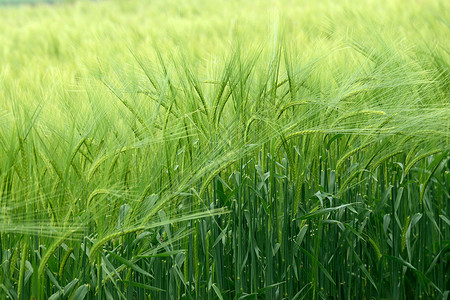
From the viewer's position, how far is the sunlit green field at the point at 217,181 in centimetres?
114

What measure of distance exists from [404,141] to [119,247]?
0.78m

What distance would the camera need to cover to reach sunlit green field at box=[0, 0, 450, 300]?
3.74ft

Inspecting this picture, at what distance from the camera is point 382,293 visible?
1645 mm

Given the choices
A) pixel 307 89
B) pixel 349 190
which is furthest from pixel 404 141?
pixel 307 89

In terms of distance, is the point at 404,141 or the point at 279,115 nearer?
the point at 279,115

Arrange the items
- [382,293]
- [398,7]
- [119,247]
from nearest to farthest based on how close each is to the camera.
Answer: [119,247] → [382,293] → [398,7]

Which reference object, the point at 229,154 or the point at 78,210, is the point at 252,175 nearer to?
the point at 229,154

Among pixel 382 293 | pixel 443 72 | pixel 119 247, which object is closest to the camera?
pixel 119 247

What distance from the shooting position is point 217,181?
1.39m

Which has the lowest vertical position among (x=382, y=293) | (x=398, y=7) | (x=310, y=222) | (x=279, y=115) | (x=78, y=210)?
(x=382, y=293)

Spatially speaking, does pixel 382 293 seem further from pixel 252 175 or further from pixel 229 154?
pixel 229 154

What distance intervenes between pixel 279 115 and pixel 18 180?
0.59m

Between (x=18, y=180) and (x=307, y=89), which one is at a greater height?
(x=307, y=89)

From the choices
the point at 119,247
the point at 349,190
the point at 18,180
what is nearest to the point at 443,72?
the point at 349,190
